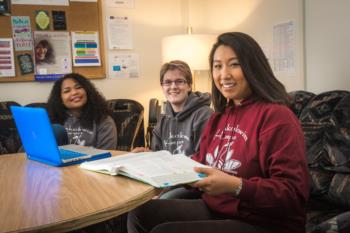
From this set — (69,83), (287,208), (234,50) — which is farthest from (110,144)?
(287,208)

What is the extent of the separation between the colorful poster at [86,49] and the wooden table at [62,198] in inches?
76.2

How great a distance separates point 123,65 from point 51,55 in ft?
2.09

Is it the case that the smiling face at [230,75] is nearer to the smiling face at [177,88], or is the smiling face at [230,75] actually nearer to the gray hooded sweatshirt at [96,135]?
the smiling face at [177,88]

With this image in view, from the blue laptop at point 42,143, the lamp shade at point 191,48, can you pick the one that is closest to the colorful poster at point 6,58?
the lamp shade at point 191,48

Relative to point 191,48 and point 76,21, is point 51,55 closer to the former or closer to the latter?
point 76,21

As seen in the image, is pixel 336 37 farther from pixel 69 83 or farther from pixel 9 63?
pixel 9 63

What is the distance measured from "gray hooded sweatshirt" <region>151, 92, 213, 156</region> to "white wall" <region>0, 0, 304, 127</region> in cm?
121

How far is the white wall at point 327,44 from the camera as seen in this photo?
77.4 inches

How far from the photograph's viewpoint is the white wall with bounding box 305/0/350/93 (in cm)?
196

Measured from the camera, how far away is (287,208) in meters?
1.01

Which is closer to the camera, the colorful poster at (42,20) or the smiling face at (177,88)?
the smiling face at (177,88)

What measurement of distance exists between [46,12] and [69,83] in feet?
3.36

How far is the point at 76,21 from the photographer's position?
3072mm

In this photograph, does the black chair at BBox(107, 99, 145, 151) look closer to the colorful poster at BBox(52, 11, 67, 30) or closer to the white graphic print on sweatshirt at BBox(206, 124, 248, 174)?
the colorful poster at BBox(52, 11, 67, 30)
